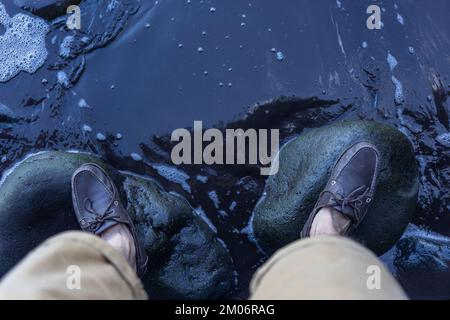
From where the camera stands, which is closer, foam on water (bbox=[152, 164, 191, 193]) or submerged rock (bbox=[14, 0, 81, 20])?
foam on water (bbox=[152, 164, 191, 193])

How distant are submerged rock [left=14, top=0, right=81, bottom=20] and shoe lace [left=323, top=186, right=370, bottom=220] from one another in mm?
2012

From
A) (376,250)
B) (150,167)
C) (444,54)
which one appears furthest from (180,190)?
(444,54)

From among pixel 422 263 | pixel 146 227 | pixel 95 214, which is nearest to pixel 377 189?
pixel 422 263

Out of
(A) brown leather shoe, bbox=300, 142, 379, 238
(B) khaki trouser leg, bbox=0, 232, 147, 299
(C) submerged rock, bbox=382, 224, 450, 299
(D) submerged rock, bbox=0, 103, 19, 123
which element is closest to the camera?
(B) khaki trouser leg, bbox=0, 232, 147, 299

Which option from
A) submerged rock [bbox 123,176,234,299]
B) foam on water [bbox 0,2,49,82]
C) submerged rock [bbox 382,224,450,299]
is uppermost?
foam on water [bbox 0,2,49,82]

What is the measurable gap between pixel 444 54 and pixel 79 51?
7.45 ft

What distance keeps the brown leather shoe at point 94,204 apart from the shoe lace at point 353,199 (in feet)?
3.67

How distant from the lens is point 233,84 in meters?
2.75

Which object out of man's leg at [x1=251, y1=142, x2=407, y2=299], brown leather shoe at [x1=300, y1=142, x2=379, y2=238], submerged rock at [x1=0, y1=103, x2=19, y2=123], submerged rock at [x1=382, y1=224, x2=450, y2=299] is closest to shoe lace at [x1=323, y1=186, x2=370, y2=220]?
brown leather shoe at [x1=300, y1=142, x2=379, y2=238]

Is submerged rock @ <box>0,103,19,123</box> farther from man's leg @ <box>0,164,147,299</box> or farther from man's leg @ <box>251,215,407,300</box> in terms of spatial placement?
man's leg @ <box>251,215,407,300</box>

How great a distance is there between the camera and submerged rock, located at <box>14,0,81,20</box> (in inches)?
115

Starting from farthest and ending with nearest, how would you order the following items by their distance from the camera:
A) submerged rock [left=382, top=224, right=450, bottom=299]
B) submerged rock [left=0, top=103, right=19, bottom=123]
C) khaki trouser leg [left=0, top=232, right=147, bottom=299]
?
submerged rock [left=0, top=103, right=19, bottom=123]
submerged rock [left=382, top=224, right=450, bottom=299]
khaki trouser leg [left=0, top=232, right=147, bottom=299]

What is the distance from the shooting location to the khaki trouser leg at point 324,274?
5.23ft

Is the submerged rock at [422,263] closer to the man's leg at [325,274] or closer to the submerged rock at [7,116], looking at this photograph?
the man's leg at [325,274]
